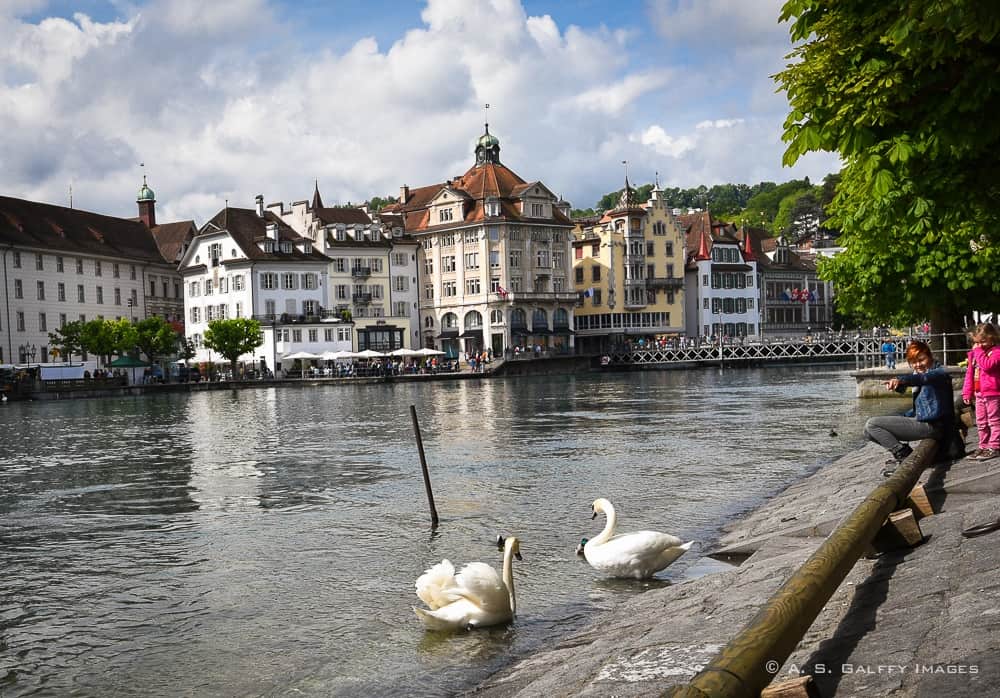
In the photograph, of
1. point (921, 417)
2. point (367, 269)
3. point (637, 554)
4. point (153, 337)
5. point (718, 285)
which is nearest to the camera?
point (637, 554)

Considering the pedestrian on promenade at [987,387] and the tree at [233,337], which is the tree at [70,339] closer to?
the tree at [233,337]

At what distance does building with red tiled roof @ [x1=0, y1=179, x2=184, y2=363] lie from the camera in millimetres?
87875

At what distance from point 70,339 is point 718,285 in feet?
219

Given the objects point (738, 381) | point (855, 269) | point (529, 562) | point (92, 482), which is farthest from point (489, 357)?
point (529, 562)

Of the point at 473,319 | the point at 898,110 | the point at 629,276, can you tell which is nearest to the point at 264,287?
the point at 473,319

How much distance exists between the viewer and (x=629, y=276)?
11081 centimetres

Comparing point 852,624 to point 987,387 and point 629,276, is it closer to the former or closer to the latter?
point 987,387

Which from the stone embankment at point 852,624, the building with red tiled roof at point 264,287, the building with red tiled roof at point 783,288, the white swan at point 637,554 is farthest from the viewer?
the building with red tiled roof at point 783,288

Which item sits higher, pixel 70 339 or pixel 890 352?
pixel 70 339

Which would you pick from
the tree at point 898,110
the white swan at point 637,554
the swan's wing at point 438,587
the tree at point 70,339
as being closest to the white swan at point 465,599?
the swan's wing at point 438,587

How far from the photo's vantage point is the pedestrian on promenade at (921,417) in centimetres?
1241

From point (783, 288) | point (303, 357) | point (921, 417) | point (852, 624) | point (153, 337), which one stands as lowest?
point (852, 624)

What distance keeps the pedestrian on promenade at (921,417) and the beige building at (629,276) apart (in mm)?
97577

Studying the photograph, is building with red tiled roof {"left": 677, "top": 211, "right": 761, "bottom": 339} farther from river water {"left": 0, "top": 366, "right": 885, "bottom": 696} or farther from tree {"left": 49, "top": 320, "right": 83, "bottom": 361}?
river water {"left": 0, "top": 366, "right": 885, "bottom": 696}
